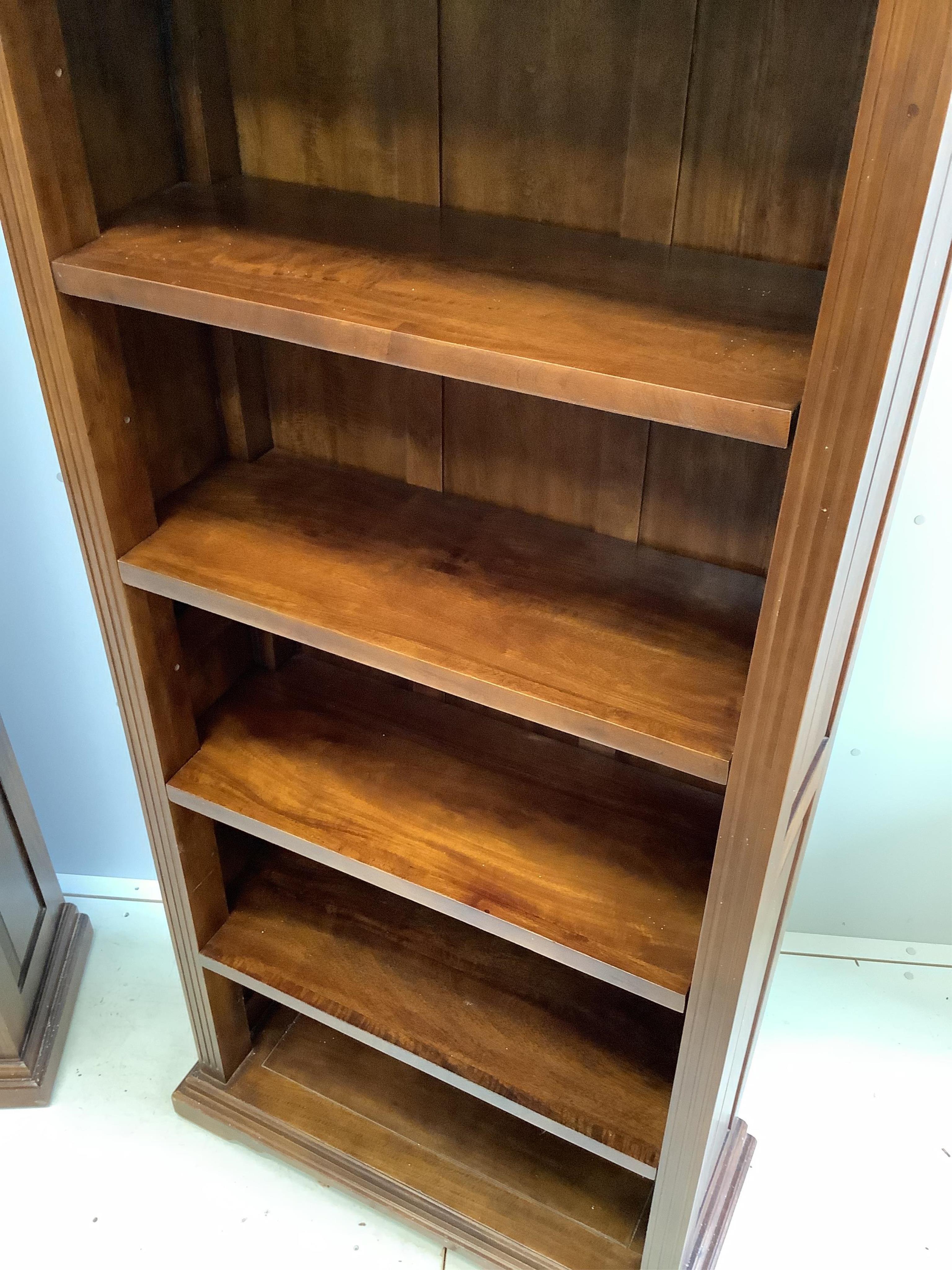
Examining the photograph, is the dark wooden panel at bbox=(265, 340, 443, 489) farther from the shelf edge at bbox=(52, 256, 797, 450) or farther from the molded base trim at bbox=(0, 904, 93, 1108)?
the molded base trim at bbox=(0, 904, 93, 1108)

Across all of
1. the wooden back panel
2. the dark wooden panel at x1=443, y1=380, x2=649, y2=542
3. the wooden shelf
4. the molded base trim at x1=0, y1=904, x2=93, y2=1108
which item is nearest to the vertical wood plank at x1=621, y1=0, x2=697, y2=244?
the wooden back panel

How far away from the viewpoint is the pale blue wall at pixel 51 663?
138cm

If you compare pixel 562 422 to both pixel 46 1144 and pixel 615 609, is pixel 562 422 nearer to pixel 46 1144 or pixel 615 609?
pixel 615 609

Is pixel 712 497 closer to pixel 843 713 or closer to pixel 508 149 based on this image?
pixel 508 149

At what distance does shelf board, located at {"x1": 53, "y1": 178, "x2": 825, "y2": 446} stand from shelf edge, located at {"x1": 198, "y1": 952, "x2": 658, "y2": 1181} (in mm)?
831

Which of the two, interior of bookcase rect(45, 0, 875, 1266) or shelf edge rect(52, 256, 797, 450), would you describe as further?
interior of bookcase rect(45, 0, 875, 1266)

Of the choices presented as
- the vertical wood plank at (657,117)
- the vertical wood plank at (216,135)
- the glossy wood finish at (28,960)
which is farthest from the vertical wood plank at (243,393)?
the glossy wood finish at (28,960)

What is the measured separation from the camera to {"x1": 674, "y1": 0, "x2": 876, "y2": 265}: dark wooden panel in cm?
79

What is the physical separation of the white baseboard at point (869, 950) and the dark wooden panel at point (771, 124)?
4.05ft

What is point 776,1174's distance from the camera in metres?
1.48

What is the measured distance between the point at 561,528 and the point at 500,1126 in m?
0.88

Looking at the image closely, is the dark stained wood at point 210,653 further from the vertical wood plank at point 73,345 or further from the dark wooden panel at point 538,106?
the dark wooden panel at point 538,106

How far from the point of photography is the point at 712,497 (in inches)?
39.7

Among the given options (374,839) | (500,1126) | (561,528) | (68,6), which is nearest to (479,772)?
(374,839)
